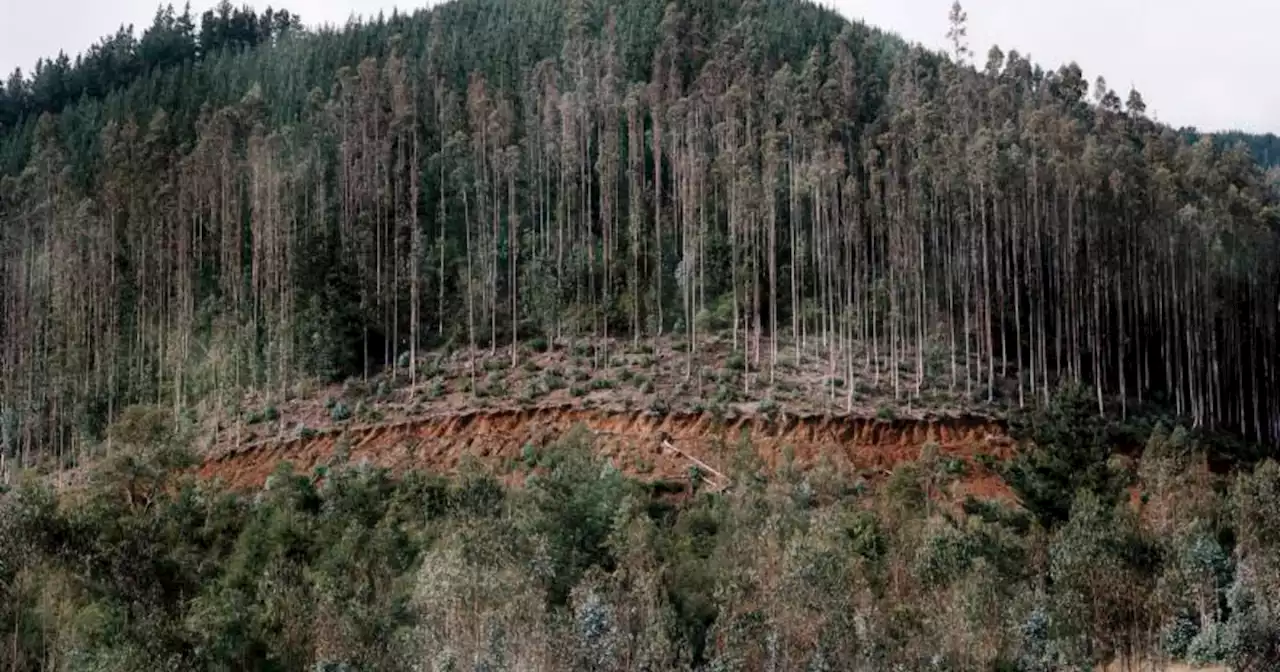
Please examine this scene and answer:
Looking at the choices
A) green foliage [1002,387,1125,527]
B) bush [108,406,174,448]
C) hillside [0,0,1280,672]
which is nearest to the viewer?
hillside [0,0,1280,672]

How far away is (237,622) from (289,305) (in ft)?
111

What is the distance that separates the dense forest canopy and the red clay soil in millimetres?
4402

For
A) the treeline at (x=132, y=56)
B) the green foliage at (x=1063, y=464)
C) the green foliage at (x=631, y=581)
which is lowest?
the green foliage at (x=631, y=581)

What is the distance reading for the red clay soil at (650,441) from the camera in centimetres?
5294

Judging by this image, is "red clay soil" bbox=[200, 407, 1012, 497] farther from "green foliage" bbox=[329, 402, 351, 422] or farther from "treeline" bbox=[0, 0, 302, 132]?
"treeline" bbox=[0, 0, 302, 132]

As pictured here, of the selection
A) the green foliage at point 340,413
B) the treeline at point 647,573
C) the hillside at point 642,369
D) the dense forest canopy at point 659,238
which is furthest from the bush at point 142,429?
the dense forest canopy at point 659,238

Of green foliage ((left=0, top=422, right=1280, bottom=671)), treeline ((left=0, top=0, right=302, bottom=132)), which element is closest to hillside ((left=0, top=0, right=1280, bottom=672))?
green foliage ((left=0, top=422, right=1280, bottom=671))

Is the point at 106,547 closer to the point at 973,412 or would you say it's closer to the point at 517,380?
the point at 517,380

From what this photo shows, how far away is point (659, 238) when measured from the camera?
68.8m

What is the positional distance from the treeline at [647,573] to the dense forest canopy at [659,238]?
1535 cm

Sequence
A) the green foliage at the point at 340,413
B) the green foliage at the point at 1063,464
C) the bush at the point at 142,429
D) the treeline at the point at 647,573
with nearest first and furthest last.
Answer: the treeline at the point at 647,573
the green foliage at the point at 1063,464
the bush at the point at 142,429
the green foliage at the point at 340,413

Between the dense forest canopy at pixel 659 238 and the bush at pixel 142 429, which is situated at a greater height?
the dense forest canopy at pixel 659 238

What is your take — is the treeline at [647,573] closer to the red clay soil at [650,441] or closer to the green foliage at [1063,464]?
the green foliage at [1063,464]

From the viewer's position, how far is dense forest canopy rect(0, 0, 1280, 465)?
65750 mm
